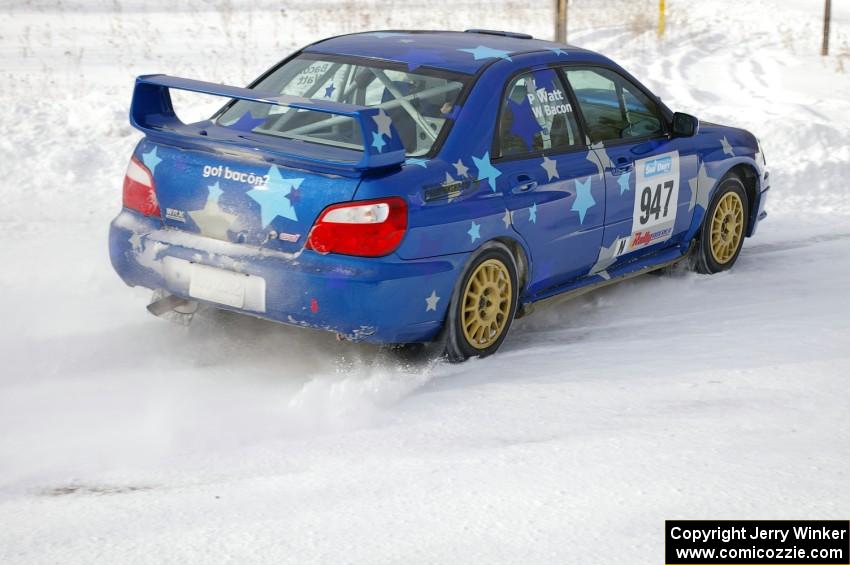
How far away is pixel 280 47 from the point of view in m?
19.3

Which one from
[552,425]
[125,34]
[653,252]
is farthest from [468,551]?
[125,34]

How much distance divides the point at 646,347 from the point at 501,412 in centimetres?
129

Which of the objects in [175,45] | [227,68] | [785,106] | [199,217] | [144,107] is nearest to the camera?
[199,217]

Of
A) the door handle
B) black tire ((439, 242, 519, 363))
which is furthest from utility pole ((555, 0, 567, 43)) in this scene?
black tire ((439, 242, 519, 363))

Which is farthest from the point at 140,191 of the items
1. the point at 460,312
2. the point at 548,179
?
the point at 548,179

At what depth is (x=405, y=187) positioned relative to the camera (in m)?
5.28

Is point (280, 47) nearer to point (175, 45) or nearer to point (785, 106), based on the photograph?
point (175, 45)

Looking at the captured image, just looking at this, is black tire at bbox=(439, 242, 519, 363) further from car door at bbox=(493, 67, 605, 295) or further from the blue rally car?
car door at bbox=(493, 67, 605, 295)

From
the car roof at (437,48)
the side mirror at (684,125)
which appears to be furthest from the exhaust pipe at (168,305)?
the side mirror at (684,125)

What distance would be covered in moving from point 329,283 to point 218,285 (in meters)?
0.55

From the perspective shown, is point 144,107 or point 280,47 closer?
point 144,107

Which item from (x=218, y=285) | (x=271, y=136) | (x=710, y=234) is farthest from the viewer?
(x=710, y=234)

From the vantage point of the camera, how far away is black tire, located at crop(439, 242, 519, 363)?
18.5 ft

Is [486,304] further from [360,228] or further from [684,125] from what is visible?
[684,125]
